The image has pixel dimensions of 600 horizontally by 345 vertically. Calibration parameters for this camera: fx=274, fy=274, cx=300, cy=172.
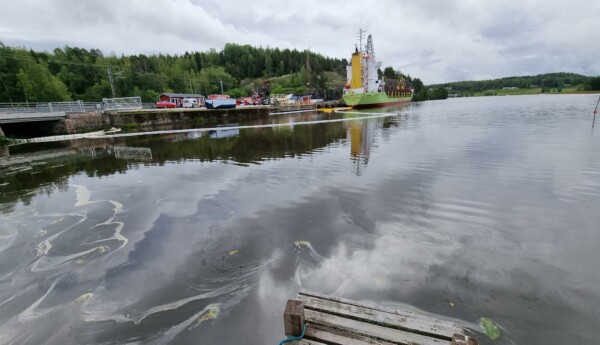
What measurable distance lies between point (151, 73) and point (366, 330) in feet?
358

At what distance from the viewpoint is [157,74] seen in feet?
322

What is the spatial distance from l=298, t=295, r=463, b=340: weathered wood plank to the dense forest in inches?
2259

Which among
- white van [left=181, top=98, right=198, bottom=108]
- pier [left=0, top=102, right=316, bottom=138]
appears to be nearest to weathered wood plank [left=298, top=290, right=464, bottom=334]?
pier [left=0, top=102, right=316, bottom=138]

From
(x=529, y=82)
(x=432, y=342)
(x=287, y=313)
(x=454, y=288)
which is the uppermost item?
(x=529, y=82)

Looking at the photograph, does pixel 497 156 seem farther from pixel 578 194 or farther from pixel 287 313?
pixel 287 313

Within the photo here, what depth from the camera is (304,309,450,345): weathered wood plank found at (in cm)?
344

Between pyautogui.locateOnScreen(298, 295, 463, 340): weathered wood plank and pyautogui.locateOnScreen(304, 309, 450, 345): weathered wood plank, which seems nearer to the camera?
pyautogui.locateOnScreen(304, 309, 450, 345): weathered wood plank

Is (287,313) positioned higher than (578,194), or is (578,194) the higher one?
(287,313)

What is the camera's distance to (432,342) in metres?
3.40

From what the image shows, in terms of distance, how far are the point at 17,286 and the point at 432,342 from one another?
8.26 m

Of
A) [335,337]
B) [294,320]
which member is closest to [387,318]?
[335,337]

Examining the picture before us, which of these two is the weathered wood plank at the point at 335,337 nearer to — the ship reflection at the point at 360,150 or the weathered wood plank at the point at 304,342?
the weathered wood plank at the point at 304,342

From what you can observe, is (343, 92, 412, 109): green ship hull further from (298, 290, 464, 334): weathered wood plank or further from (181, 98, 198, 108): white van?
(298, 290, 464, 334): weathered wood plank

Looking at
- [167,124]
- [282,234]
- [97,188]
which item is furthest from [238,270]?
[167,124]
